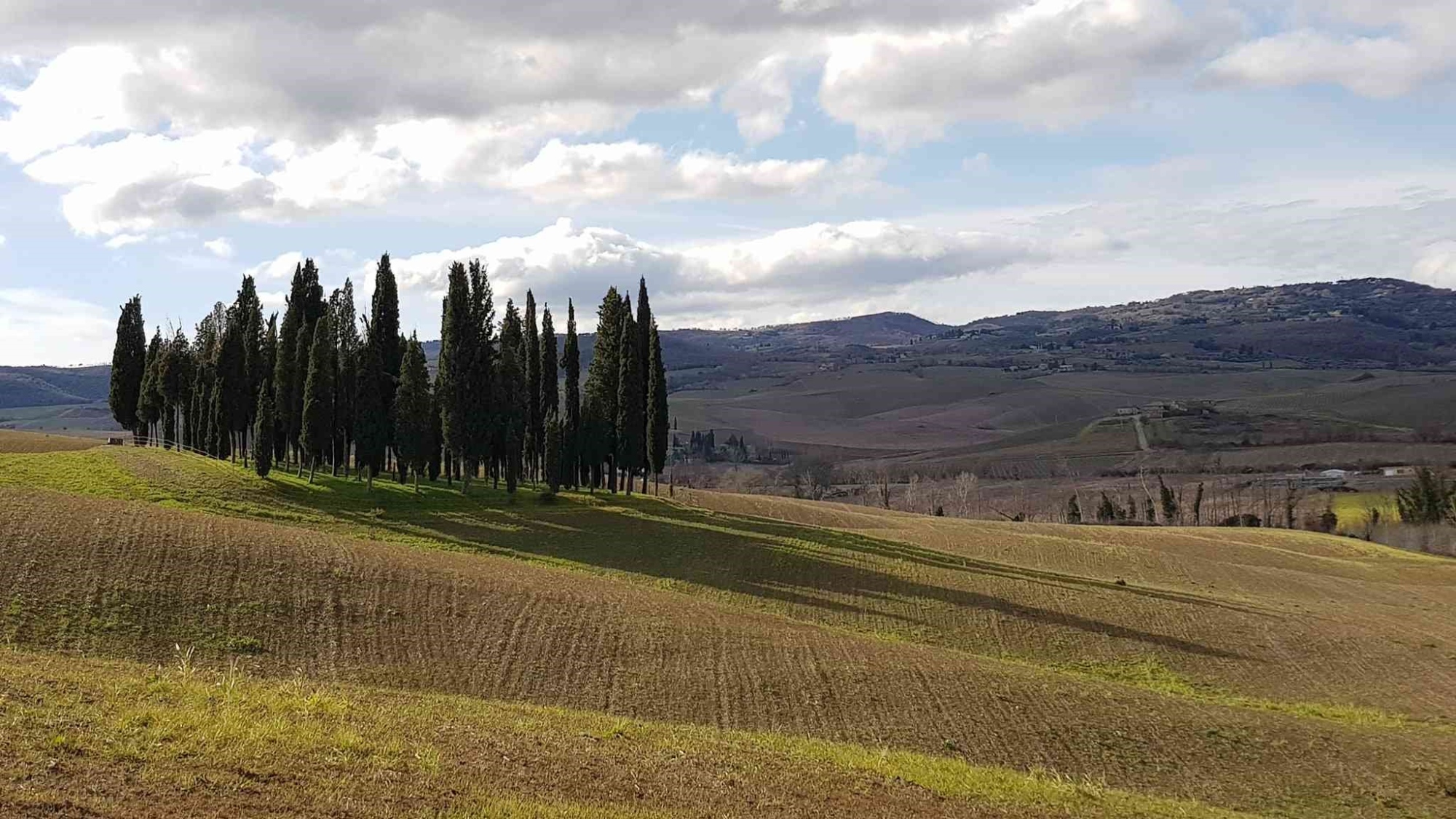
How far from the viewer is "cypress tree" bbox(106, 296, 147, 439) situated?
3290 inches

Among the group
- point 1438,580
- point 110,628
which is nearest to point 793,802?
point 110,628

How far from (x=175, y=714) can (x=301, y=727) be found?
216 centimetres

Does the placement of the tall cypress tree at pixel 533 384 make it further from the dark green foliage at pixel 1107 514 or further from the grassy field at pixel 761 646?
the dark green foliage at pixel 1107 514

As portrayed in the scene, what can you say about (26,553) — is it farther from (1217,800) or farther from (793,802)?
(1217,800)

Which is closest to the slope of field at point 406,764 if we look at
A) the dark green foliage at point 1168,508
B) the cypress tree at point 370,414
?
the cypress tree at point 370,414

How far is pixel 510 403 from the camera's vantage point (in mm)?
69875

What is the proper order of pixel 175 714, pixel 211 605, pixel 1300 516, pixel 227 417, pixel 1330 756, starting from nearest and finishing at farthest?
pixel 175 714
pixel 1330 756
pixel 211 605
pixel 227 417
pixel 1300 516

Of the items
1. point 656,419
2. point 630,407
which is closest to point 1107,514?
point 656,419

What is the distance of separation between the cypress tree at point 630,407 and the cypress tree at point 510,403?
22.2ft

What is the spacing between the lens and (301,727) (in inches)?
763

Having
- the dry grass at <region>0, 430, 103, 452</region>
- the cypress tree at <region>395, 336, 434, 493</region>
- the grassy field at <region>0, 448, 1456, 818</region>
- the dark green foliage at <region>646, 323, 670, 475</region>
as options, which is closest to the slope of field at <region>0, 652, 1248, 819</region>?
the grassy field at <region>0, 448, 1456, 818</region>

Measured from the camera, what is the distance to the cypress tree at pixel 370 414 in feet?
223

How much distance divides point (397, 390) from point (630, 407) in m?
15.8

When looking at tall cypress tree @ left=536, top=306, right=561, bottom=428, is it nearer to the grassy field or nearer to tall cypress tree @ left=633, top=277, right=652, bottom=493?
tall cypress tree @ left=633, top=277, right=652, bottom=493
